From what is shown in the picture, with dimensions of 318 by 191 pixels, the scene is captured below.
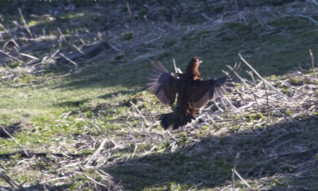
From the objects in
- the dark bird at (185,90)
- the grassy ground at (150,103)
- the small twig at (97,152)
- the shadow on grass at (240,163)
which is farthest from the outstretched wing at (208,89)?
the small twig at (97,152)

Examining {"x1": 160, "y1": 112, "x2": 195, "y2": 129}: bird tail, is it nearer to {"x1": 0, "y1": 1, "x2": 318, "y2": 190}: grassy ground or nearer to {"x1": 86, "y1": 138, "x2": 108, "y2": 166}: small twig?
{"x1": 0, "y1": 1, "x2": 318, "y2": 190}: grassy ground

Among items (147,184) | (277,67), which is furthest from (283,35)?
(147,184)

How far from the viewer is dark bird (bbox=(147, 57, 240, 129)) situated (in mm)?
6184

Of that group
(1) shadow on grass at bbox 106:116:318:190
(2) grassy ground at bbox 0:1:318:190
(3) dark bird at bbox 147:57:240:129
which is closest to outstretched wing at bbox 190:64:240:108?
(3) dark bird at bbox 147:57:240:129

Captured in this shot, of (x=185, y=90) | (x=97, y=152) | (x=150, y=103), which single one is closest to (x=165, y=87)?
(x=185, y=90)

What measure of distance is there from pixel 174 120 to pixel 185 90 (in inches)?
15.0

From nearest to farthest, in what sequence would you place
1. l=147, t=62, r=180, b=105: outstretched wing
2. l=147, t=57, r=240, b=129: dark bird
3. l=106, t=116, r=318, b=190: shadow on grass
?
l=106, t=116, r=318, b=190: shadow on grass → l=147, t=57, r=240, b=129: dark bird → l=147, t=62, r=180, b=105: outstretched wing

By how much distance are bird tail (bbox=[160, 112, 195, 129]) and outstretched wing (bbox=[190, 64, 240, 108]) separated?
0.19 metres

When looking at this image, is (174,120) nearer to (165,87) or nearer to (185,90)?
(185,90)

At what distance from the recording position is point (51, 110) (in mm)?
8812

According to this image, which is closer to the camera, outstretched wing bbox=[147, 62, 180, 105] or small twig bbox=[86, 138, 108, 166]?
small twig bbox=[86, 138, 108, 166]

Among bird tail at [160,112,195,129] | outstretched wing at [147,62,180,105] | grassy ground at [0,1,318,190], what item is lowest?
grassy ground at [0,1,318,190]

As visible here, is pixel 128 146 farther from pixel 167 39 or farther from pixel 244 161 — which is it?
pixel 167 39

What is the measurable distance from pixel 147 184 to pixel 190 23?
24.5 feet
